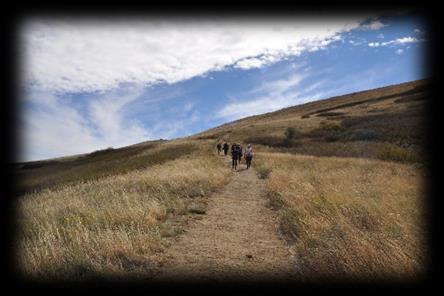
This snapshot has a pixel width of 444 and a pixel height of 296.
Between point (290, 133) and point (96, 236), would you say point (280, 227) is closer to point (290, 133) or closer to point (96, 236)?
point (96, 236)

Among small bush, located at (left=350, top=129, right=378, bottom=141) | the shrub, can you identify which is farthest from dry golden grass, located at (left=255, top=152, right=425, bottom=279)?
the shrub

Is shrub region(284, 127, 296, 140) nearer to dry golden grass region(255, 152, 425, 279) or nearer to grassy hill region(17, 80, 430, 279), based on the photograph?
grassy hill region(17, 80, 430, 279)

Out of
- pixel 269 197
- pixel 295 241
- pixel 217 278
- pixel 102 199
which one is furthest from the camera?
pixel 269 197

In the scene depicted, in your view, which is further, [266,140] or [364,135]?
[266,140]

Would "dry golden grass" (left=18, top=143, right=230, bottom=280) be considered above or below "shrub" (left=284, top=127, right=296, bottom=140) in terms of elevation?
above

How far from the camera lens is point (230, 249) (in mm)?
7930

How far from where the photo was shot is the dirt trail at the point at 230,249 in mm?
6477

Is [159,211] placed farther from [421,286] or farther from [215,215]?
[421,286]

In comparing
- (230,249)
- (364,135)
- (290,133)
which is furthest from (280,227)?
(290,133)

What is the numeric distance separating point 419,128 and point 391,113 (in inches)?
716

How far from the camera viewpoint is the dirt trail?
648cm

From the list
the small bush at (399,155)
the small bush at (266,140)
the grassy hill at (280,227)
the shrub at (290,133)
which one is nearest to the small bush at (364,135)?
the shrub at (290,133)

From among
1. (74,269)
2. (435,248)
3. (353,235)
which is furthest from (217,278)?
(435,248)

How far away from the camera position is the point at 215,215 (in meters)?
11.5
